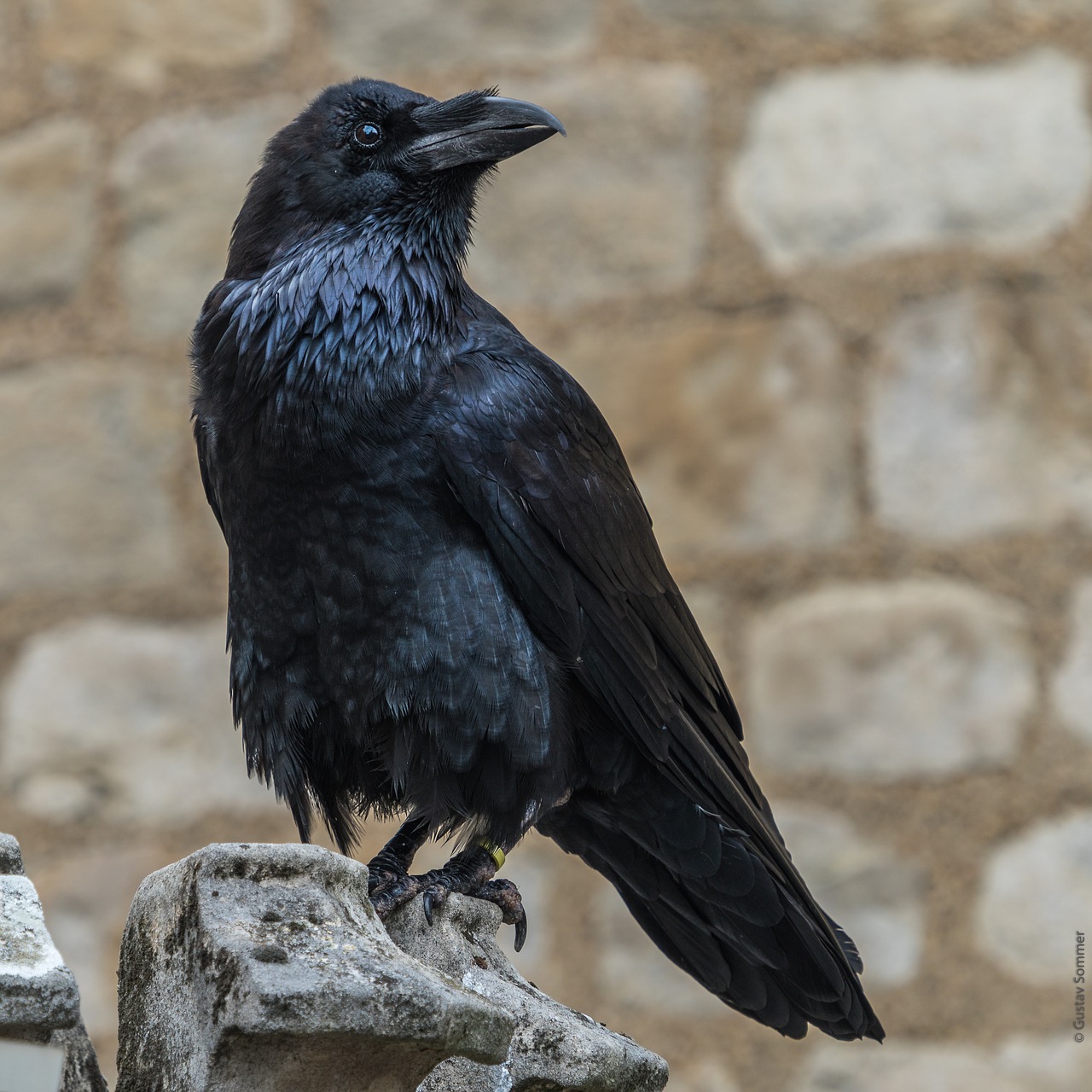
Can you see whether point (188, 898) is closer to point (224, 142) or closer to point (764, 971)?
point (764, 971)

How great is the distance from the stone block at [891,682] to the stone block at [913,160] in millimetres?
720

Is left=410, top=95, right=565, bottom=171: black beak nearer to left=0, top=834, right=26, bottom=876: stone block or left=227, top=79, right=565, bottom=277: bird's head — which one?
left=227, top=79, right=565, bottom=277: bird's head

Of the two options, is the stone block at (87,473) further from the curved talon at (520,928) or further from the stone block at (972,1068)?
the stone block at (972,1068)

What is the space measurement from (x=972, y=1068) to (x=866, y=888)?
38cm

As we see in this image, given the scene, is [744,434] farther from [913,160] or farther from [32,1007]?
[32,1007]

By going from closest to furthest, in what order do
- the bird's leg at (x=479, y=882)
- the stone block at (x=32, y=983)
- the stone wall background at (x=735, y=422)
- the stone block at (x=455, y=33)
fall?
1. the stone block at (x=32, y=983)
2. the bird's leg at (x=479, y=882)
3. the stone wall background at (x=735, y=422)
4. the stone block at (x=455, y=33)

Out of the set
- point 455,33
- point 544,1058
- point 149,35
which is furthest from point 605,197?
point 544,1058

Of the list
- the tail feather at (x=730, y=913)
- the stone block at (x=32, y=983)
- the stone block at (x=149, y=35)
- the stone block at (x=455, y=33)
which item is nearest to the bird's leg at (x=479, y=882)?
the tail feather at (x=730, y=913)

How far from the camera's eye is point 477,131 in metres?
2.16

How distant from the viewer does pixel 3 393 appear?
3.38 m

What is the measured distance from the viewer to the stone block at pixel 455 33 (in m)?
3.35

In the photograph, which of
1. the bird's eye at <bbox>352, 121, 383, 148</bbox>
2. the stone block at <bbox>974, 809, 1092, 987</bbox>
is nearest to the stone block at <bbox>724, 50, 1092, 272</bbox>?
the stone block at <bbox>974, 809, 1092, 987</bbox>

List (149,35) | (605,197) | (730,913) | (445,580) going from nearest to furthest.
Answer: (445,580), (730,913), (605,197), (149,35)

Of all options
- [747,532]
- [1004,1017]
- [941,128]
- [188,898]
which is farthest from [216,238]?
[188,898]
